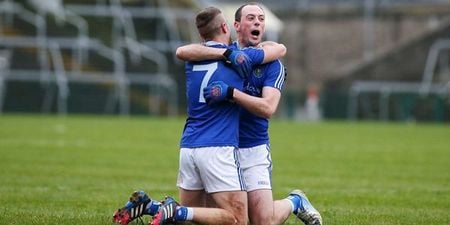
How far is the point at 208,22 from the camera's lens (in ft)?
32.4

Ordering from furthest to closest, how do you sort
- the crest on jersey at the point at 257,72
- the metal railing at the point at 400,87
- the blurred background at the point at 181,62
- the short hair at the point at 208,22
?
the metal railing at the point at 400,87, the blurred background at the point at 181,62, the crest on jersey at the point at 257,72, the short hair at the point at 208,22

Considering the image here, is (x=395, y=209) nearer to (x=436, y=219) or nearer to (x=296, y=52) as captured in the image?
(x=436, y=219)

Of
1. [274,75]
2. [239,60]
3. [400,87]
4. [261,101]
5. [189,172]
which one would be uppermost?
[239,60]

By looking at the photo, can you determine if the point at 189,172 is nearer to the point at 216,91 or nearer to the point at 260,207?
the point at 260,207

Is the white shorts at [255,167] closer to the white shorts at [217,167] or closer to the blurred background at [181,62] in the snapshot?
the white shorts at [217,167]

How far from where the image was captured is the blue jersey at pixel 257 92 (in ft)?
33.3

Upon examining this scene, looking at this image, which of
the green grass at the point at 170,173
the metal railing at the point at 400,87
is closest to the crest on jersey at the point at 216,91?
the green grass at the point at 170,173

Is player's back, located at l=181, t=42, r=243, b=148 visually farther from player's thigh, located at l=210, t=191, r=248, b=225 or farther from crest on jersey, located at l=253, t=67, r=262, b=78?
player's thigh, located at l=210, t=191, r=248, b=225

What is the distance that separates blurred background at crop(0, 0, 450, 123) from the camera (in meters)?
44.0

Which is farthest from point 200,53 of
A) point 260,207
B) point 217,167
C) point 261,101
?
point 260,207

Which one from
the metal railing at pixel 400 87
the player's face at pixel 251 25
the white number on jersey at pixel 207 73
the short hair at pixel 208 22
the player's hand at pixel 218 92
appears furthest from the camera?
the metal railing at pixel 400 87

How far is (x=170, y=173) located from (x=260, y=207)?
6.99 m

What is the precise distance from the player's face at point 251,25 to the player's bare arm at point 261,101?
18.8 inches

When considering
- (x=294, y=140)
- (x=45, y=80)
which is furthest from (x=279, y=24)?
(x=294, y=140)
